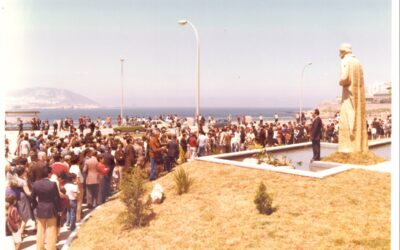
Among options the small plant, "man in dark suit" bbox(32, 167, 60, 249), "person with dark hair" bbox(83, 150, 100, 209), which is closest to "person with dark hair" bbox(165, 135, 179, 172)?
the small plant

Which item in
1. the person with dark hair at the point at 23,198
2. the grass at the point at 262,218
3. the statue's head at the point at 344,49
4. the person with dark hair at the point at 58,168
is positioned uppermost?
the statue's head at the point at 344,49

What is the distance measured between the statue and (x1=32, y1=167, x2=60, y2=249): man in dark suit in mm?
10132

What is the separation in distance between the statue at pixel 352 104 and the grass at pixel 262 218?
2159 millimetres

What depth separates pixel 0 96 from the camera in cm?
647

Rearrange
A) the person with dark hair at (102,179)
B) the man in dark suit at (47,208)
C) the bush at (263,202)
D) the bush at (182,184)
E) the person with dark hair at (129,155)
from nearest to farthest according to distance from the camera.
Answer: the man in dark suit at (47,208) < the bush at (263,202) < the person with dark hair at (102,179) < the bush at (182,184) < the person with dark hair at (129,155)

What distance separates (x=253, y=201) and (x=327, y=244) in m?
2.54

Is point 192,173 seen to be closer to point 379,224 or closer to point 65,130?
point 379,224

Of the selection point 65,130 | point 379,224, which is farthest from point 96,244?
point 65,130

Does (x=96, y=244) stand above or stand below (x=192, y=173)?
below

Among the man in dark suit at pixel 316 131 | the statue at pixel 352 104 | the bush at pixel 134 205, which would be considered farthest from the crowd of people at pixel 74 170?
the statue at pixel 352 104

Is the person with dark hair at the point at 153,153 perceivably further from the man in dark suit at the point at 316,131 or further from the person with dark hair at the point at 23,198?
the man in dark suit at the point at 316,131

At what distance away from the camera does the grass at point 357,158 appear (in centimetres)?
1347

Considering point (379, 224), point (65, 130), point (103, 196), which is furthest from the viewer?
point (65, 130)

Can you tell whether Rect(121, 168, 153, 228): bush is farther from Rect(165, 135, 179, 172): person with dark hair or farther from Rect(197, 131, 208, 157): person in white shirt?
Rect(197, 131, 208, 157): person in white shirt
